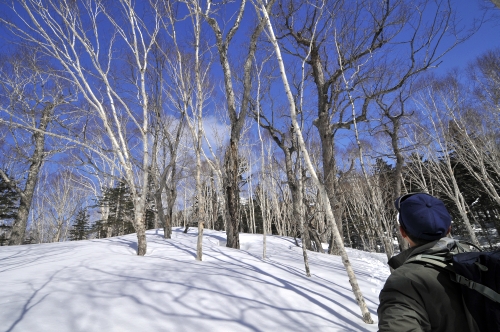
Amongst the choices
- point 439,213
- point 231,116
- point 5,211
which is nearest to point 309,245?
point 231,116

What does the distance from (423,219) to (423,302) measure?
386 mm

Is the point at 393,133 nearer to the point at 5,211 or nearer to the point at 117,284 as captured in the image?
the point at 117,284

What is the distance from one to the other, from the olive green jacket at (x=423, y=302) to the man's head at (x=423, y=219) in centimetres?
17

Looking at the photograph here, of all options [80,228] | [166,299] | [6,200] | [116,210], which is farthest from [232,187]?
[80,228]

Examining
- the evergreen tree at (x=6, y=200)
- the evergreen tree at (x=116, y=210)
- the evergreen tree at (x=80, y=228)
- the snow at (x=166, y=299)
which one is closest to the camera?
the snow at (x=166, y=299)

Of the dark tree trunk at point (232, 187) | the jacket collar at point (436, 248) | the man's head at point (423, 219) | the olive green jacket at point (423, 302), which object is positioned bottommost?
the olive green jacket at point (423, 302)

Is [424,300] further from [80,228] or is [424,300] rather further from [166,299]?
[80,228]

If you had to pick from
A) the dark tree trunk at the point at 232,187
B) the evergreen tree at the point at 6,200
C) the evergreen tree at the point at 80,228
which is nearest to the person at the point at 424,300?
the dark tree trunk at the point at 232,187

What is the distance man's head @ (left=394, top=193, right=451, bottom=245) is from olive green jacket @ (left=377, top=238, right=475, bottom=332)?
0.17 m

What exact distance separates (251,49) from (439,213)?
681 cm

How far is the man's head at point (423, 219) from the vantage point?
1200mm

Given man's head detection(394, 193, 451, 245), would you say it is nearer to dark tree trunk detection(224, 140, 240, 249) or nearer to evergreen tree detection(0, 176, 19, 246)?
dark tree trunk detection(224, 140, 240, 249)

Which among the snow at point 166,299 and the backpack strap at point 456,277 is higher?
the backpack strap at point 456,277

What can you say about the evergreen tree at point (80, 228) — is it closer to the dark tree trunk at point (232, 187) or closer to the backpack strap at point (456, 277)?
the dark tree trunk at point (232, 187)
